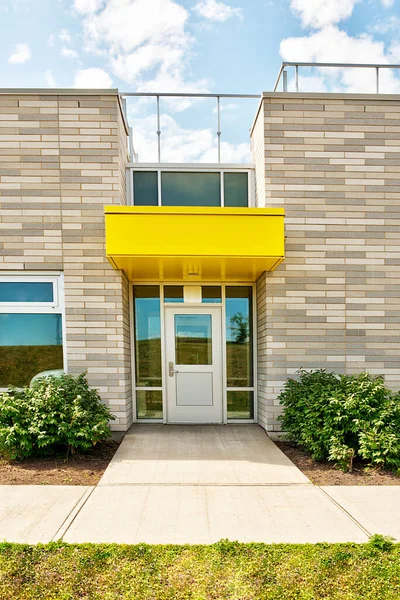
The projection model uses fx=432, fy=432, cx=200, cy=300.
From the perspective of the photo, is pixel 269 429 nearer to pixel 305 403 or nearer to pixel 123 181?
pixel 305 403

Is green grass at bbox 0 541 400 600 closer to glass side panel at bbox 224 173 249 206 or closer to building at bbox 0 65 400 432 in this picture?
building at bbox 0 65 400 432

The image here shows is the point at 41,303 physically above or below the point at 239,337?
above

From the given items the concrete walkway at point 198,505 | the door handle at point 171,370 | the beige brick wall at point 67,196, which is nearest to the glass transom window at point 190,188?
the beige brick wall at point 67,196

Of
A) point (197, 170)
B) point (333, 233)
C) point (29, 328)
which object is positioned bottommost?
point (29, 328)

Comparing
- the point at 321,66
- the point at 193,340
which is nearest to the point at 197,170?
the point at 321,66

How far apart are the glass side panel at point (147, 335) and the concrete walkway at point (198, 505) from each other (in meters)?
1.90

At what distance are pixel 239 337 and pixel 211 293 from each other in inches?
38.1

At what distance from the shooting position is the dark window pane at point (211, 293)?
8023 millimetres

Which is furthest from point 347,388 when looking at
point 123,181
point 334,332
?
point 123,181

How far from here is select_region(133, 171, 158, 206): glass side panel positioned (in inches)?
309

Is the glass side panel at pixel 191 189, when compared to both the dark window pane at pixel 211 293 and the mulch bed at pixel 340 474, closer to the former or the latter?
the dark window pane at pixel 211 293

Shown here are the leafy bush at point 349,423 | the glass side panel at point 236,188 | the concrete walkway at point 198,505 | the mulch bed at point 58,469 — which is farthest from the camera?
the glass side panel at point 236,188

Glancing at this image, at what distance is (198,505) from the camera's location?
172 inches

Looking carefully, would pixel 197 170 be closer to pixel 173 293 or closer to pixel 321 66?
pixel 173 293
